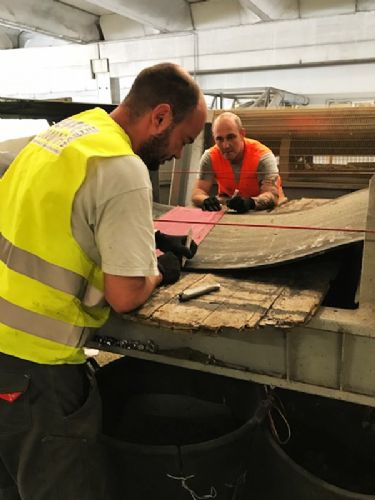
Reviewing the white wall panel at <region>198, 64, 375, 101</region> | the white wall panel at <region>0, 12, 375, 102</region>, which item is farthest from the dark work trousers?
the white wall panel at <region>198, 64, 375, 101</region>

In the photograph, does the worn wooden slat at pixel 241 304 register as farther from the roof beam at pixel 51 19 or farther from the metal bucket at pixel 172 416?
the roof beam at pixel 51 19

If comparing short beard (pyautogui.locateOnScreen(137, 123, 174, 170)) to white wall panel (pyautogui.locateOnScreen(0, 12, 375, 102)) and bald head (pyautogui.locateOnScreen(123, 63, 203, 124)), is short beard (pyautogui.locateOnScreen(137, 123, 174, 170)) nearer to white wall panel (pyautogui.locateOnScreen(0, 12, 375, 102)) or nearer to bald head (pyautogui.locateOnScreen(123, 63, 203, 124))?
bald head (pyautogui.locateOnScreen(123, 63, 203, 124))

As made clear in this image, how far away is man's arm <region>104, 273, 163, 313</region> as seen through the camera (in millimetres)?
923

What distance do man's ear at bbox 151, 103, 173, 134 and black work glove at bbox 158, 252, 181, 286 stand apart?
33cm

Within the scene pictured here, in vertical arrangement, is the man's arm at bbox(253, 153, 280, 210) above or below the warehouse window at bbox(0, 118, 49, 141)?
below

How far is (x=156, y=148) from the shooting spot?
3.45ft

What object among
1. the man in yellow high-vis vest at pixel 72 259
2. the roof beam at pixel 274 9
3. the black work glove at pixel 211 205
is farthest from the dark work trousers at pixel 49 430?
the roof beam at pixel 274 9

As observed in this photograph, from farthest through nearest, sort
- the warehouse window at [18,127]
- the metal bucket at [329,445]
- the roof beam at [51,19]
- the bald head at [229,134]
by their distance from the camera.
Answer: the warehouse window at [18,127], the roof beam at [51,19], the bald head at [229,134], the metal bucket at [329,445]

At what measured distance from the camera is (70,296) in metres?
0.97

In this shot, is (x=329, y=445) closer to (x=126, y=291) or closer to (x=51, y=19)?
(x=126, y=291)

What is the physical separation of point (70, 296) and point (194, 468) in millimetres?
558

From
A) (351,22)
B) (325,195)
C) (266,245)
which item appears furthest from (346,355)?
(351,22)

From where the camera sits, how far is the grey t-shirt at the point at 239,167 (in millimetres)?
2561

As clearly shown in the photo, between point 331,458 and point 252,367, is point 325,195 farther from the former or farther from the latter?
point 252,367
